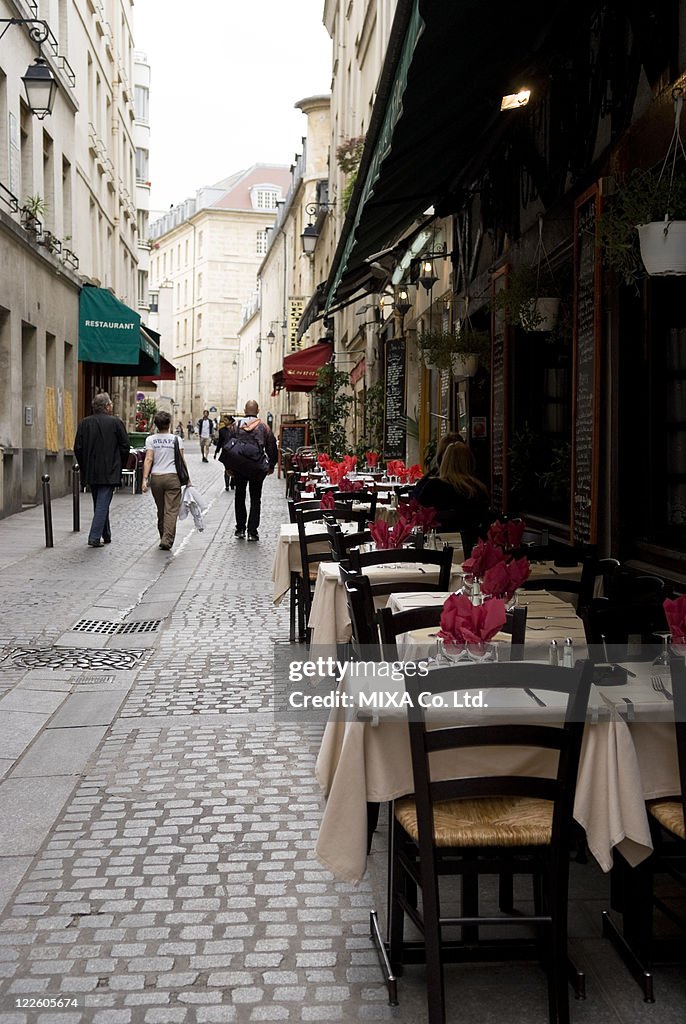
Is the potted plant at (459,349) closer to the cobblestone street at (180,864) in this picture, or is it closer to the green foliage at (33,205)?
the cobblestone street at (180,864)

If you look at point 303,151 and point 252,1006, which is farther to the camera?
point 303,151

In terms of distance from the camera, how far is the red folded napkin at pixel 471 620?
11.8 feet

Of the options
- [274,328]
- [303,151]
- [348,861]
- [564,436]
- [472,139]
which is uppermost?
[303,151]

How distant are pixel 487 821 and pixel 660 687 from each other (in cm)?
74

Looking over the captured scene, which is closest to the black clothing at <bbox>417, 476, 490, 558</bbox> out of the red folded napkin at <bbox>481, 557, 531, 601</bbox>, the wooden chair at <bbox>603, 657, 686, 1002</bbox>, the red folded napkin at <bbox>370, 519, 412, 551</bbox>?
the red folded napkin at <bbox>370, 519, 412, 551</bbox>

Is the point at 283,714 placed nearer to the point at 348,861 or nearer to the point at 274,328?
the point at 348,861

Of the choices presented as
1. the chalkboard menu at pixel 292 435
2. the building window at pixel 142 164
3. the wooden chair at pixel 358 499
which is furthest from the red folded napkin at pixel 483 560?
the building window at pixel 142 164

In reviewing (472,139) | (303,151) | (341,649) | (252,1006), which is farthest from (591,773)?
(303,151)

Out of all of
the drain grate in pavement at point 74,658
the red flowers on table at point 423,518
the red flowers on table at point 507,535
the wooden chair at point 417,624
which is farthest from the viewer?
the drain grate in pavement at point 74,658

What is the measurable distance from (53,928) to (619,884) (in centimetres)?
183

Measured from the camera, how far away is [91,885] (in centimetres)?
405

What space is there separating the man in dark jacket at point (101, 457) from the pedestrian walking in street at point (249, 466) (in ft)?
4.88

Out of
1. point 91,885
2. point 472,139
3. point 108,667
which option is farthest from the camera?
point 472,139

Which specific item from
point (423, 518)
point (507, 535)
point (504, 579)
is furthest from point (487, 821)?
point (423, 518)
